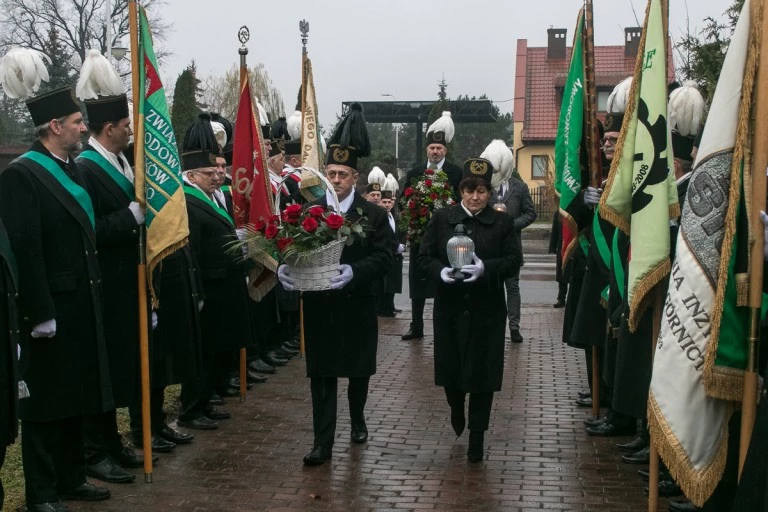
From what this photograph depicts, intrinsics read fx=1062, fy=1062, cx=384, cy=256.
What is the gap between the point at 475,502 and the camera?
21.3 ft

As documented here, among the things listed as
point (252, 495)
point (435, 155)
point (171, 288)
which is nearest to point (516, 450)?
point (252, 495)

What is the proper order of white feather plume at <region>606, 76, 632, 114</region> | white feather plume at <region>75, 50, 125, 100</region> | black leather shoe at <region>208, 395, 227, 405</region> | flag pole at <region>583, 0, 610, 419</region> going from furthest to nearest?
black leather shoe at <region>208, 395, 227, 405</region>
flag pole at <region>583, 0, 610, 419</region>
white feather plume at <region>606, 76, 632, 114</region>
white feather plume at <region>75, 50, 125, 100</region>

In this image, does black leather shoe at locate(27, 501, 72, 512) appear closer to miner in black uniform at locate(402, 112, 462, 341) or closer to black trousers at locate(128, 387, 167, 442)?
black trousers at locate(128, 387, 167, 442)

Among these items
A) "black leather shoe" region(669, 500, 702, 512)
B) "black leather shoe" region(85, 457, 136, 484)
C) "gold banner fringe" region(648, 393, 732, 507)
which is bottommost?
"black leather shoe" region(669, 500, 702, 512)

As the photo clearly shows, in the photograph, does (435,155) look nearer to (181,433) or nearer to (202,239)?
(202,239)

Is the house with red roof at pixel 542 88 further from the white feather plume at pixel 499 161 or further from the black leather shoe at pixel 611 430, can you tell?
Result: the black leather shoe at pixel 611 430

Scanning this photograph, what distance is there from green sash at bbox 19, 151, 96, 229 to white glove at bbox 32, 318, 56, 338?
0.75m

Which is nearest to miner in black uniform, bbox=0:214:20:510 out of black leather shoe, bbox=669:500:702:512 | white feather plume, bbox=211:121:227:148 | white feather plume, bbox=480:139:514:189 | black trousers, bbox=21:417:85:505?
black trousers, bbox=21:417:85:505

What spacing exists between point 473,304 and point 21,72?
337 cm

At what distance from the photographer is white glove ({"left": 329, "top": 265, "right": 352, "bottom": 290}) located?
23.7 ft

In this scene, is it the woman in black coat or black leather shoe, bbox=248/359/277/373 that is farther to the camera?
black leather shoe, bbox=248/359/277/373

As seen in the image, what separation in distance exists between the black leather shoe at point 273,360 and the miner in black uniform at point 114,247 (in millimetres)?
4238

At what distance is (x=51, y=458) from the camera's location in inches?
244

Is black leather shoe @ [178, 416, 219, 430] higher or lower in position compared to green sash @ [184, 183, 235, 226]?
lower
